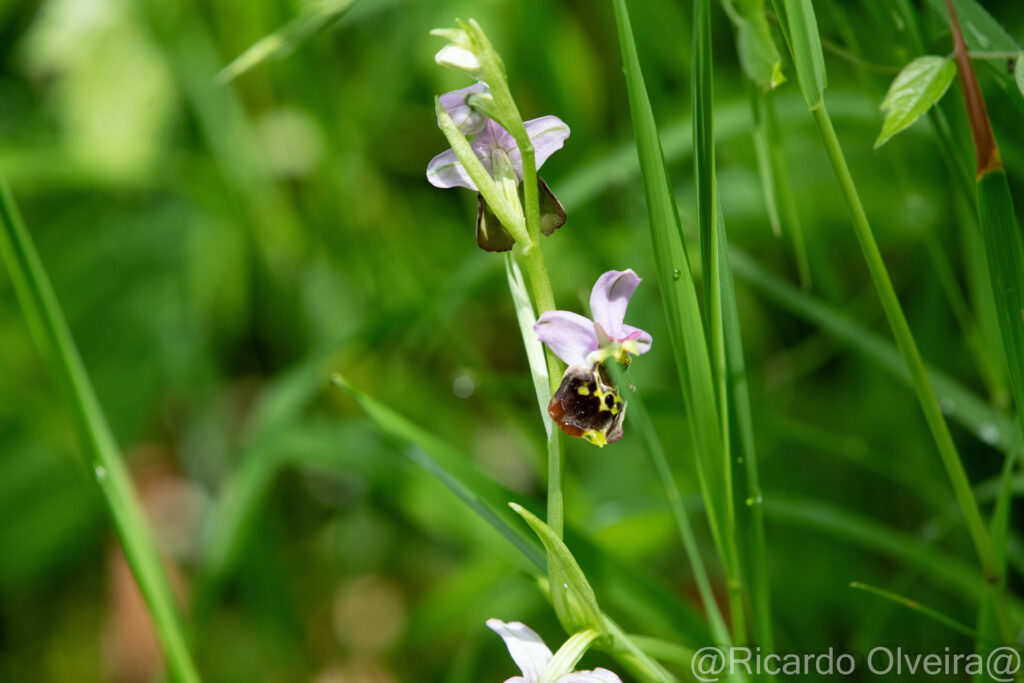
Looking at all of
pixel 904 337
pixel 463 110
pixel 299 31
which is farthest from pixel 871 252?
Answer: pixel 299 31

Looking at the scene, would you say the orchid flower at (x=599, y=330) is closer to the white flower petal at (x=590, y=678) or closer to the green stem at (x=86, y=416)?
the white flower petal at (x=590, y=678)

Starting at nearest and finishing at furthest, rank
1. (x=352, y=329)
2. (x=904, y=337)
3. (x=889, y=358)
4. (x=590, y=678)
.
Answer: (x=590, y=678), (x=904, y=337), (x=889, y=358), (x=352, y=329)

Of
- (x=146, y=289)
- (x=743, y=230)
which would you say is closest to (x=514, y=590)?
(x=743, y=230)

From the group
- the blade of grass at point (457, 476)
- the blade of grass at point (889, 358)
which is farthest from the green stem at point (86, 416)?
the blade of grass at point (889, 358)

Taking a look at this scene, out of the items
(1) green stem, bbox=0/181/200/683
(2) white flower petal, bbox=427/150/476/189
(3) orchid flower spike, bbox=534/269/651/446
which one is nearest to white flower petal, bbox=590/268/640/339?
(3) orchid flower spike, bbox=534/269/651/446

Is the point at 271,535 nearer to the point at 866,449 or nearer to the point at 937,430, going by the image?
the point at 866,449

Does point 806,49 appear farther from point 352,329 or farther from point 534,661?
point 352,329
